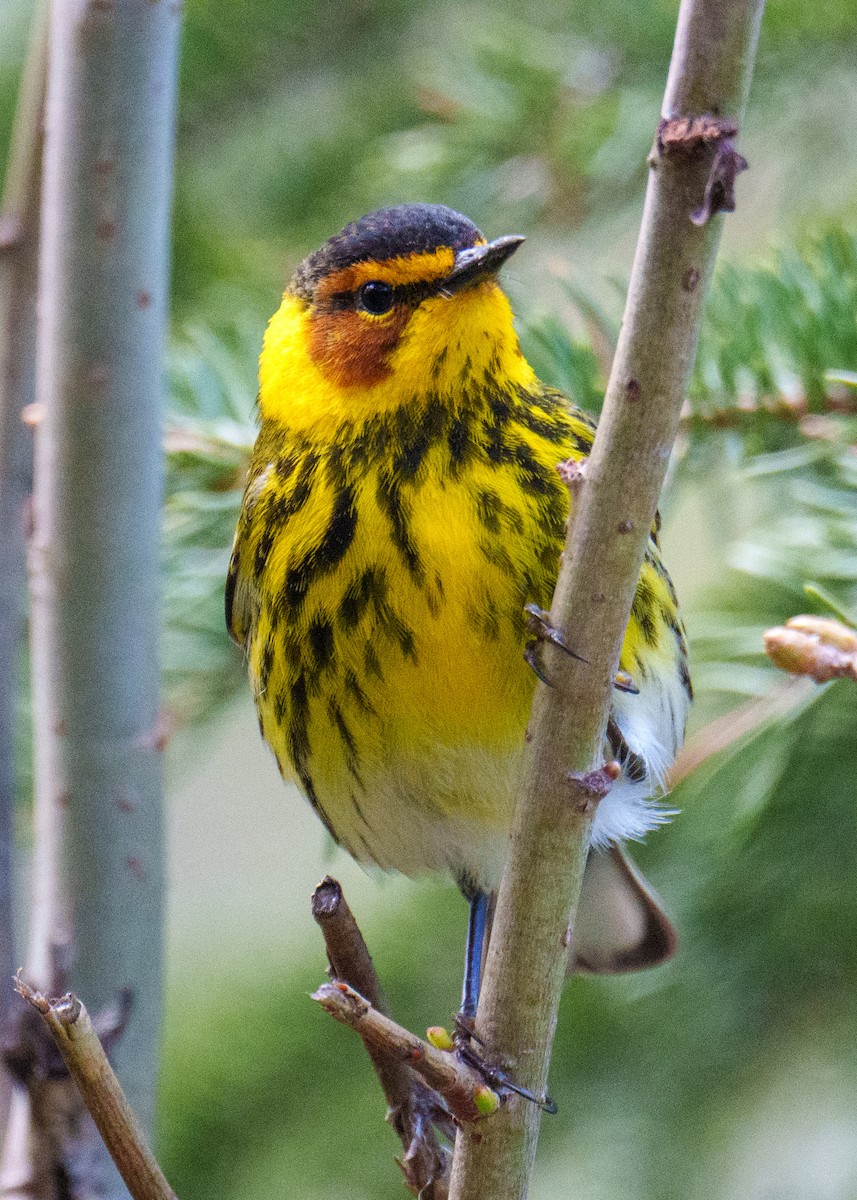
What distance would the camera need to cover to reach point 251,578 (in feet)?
4.43

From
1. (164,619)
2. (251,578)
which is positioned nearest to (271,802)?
(164,619)

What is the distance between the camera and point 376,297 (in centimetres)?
134

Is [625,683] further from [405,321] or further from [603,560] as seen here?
[405,321]

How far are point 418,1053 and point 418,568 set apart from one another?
0.51 metres

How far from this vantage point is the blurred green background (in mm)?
1328

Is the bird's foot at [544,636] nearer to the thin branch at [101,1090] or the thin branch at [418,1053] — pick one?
the thin branch at [418,1053]

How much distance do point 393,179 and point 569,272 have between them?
47 cm

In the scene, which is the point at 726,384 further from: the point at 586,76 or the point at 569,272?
the point at 586,76

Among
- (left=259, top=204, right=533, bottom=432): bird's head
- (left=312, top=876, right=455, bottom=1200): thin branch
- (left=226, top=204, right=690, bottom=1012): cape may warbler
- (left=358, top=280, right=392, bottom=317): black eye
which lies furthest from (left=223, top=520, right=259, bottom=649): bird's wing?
(left=312, top=876, right=455, bottom=1200): thin branch

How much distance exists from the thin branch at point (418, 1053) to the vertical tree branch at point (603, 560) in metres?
0.03

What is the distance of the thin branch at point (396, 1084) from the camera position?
830 millimetres

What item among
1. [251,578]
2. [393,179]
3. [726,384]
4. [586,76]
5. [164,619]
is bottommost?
[164,619]

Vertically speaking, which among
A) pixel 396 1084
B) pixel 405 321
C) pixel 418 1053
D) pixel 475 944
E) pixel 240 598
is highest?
pixel 405 321

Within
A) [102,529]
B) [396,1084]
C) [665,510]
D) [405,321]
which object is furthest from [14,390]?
[396,1084]
